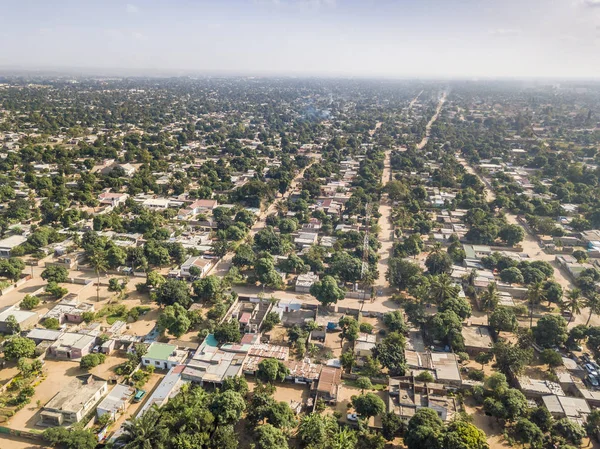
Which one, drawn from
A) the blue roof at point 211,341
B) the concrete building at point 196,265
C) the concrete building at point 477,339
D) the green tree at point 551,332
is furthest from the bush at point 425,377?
the concrete building at point 196,265

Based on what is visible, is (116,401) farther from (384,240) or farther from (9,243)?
(384,240)

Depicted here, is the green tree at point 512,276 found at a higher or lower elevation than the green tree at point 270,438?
lower

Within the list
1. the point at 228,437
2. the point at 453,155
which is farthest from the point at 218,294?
the point at 453,155

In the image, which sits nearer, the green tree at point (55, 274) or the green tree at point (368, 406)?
the green tree at point (368, 406)

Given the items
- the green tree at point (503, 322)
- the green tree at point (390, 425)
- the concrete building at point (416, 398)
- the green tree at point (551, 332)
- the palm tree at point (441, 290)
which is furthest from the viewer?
the palm tree at point (441, 290)

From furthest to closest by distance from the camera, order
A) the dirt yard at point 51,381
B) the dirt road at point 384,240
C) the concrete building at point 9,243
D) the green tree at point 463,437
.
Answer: the concrete building at point 9,243 → the dirt road at point 384,240 → the dirt yard at point 51,381 → the green tree at point 463,437

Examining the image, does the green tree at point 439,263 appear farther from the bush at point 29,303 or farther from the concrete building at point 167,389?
the bush at point 29,303

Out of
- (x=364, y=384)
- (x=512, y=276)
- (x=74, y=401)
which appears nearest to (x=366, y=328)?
(x=364, y=384)
